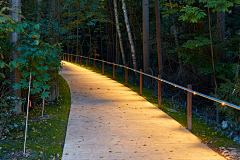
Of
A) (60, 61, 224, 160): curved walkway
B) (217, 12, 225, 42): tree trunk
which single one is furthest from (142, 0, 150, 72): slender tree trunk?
(60, 61, 224, 160): curved walkway

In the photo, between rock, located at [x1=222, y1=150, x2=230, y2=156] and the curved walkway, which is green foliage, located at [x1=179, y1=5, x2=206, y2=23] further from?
rock, located at [x1=222, y1=150, x2=230, y2=156]

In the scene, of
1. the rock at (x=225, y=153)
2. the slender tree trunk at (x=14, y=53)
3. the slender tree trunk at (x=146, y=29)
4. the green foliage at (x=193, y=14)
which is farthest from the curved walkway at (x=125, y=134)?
the slender tree trunk at (x=146, y=29)

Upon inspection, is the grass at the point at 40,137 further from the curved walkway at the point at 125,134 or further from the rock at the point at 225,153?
the rock at the point at 225,153

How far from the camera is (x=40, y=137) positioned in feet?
20.7

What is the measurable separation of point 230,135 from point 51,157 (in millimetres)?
4576

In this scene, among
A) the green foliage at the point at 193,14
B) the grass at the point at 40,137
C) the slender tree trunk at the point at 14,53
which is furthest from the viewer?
the green foliage at the point at 193,14

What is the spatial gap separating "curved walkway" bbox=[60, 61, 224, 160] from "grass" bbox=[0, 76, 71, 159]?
215 millimetres

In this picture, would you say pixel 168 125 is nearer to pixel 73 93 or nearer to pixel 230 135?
pixel 230 135

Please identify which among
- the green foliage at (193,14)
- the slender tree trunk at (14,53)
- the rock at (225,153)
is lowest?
the rock at (225,153)

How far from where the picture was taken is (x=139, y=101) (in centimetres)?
1082

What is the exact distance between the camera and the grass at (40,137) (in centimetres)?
533

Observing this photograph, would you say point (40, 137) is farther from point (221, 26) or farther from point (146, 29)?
point (146, 29)

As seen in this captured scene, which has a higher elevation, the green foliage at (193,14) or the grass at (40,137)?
the green foliage at (193,14)

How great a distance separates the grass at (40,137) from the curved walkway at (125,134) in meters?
0.22
